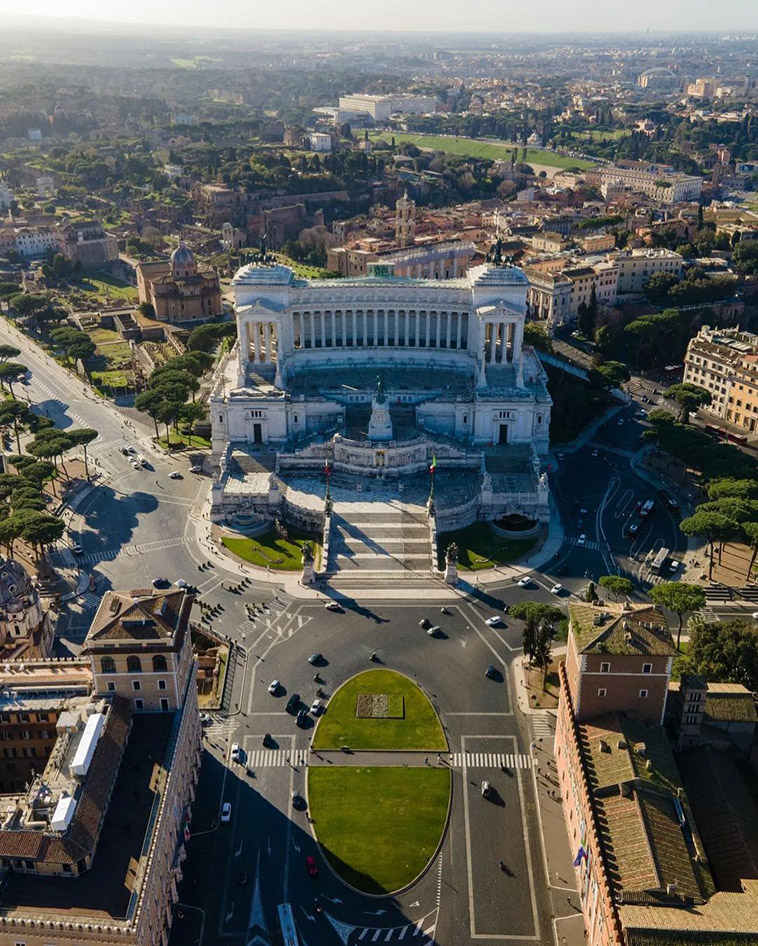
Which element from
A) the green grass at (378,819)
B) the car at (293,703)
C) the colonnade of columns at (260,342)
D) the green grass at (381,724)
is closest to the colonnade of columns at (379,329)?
the colonnade of columns at (260,342)

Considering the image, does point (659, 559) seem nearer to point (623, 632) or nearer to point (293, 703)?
point (623, 632)

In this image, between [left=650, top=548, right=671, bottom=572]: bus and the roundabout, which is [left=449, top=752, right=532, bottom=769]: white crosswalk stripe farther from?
[left=650, top=548, right=671, bottom=572]: bus

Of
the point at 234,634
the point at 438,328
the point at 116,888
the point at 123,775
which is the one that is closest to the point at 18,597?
the point at 234,634

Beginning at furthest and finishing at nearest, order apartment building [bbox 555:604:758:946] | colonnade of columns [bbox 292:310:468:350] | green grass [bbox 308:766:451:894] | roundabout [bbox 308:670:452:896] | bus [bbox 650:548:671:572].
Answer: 1. colonnade of columns [bbox 292:310:468:350]
2. bus [bbox 650:548:671:572]
3. roundabout [bbox 308:670:452:896]
4. green grass [bbox 308:766:451:894]
5. apartment building [bbox 555:604:758:946]

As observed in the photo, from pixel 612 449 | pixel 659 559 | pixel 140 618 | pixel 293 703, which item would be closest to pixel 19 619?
pixel 140 618

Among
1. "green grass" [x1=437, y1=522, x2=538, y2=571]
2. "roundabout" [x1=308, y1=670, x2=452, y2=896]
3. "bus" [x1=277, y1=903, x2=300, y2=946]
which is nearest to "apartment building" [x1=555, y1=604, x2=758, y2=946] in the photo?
"roundabout" [x1=308, y1=670, x2=452, y2=896]

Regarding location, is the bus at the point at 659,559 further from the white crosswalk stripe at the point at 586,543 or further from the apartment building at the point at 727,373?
the apartment building at the point at 727,373

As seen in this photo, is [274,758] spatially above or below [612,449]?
below
